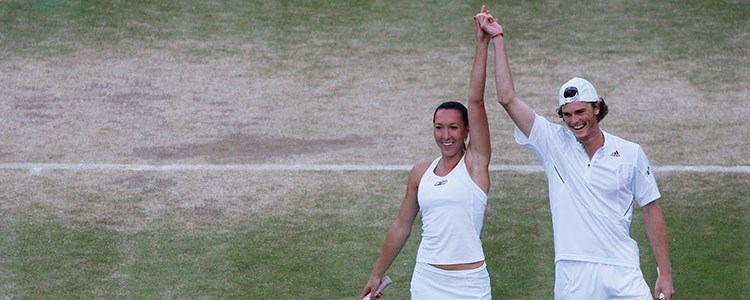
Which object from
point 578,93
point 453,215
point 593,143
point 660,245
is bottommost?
point 660,245

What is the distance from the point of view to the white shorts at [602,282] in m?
6.60

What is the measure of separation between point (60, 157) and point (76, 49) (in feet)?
11.2

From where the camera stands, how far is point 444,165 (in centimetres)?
678

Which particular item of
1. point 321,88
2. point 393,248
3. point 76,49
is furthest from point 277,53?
point 393,248

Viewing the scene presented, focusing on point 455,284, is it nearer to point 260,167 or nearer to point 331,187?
point 331,187

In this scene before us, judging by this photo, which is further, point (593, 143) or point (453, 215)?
point (593, 143)

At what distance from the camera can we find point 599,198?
21.8ft

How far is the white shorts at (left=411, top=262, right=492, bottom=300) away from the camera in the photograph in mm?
6648

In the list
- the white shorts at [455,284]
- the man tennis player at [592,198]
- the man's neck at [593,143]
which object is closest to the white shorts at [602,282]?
the man tennis player at [592,198]

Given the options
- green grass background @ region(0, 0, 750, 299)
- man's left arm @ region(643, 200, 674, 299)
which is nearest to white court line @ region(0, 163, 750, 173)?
green grass background @ region(0, 0, 750, 299)

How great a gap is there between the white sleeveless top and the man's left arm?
3.03 feet

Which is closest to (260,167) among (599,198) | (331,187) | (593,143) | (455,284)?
(331,187)

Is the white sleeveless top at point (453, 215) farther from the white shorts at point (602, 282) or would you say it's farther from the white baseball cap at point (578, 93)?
the white baseball cap at point (578, 93)

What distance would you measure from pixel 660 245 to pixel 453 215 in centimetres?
114
